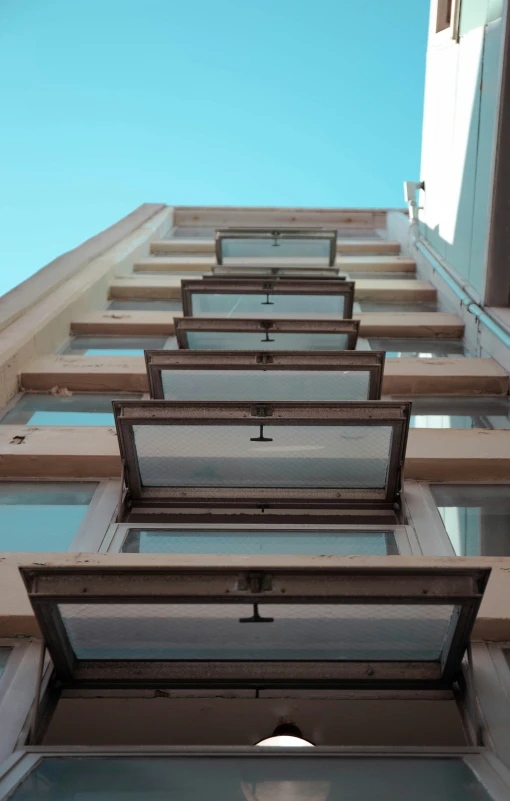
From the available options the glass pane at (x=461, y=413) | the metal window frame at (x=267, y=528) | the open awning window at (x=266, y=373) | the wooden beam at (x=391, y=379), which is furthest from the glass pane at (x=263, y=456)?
the wooden beam at (x=391, y=379)

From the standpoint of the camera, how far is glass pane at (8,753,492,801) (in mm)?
2977

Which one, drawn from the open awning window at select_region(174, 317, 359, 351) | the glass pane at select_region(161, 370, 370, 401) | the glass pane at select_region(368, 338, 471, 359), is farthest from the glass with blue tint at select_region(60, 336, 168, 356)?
the glass pane at select_region(161, 370, 370, 401)

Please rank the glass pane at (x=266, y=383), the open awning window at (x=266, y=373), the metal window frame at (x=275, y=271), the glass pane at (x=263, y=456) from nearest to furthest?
the glass pane at (x=263, y=456) → the open awning window at (x=266, y=373) → the glass pane at (x=266, y=383) → the metal window frame at (x=275, y=271)

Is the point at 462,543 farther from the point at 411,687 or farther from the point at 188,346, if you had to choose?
the point at 188,346

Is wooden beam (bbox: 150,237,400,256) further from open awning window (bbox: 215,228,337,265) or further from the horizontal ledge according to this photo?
open awning window (bbox: 215,228,337,265)

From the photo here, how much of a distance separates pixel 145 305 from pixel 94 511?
19.9 feet

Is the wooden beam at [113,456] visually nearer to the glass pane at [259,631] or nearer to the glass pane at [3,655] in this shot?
the glass pane at [3,655]

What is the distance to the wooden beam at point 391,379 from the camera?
7762 millimetres

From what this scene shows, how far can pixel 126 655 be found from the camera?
12.3ft

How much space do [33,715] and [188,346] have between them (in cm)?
478

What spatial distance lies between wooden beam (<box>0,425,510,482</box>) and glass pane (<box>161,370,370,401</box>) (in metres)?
0.55

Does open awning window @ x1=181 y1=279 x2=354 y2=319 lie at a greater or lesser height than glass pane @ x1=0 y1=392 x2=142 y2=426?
greater

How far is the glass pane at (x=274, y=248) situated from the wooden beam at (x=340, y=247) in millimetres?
1769

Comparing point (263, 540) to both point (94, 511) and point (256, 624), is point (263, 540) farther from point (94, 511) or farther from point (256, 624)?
point (256, 624)
